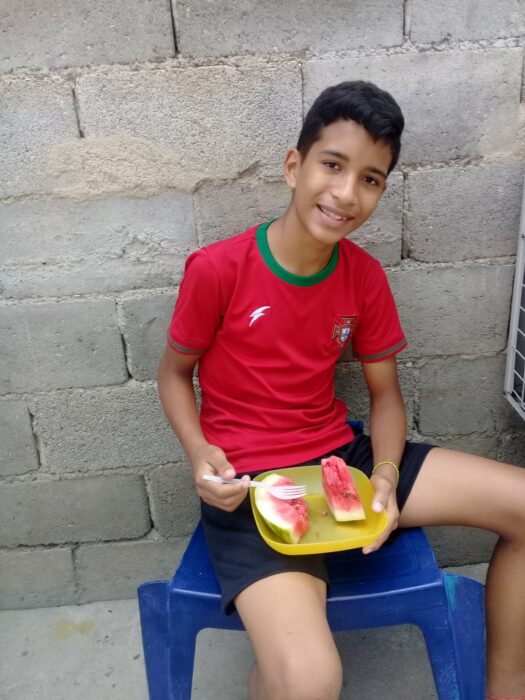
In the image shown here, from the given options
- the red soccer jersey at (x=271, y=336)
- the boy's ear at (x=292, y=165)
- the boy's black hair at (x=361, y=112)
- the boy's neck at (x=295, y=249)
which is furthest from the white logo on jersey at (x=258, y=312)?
the boy's black hair at (x=361, y=112)

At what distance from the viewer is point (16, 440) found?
232cm

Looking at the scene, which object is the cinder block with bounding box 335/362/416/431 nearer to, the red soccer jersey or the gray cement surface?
the red soccer jersey

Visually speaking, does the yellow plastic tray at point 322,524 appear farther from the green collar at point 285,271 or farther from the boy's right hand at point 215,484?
the green collar at point 285,271

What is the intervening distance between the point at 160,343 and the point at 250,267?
55 centimetres

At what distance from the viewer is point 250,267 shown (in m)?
1.85

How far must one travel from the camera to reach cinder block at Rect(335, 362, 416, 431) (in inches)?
91.8

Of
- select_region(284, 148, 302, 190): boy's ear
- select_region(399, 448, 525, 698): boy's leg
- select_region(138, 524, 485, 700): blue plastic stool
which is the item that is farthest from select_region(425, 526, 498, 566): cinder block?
select_region(284, 148, 302, 190): boy's ear

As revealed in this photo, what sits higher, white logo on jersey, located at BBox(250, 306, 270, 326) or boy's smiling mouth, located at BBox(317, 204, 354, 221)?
boy's smiling mouth, located at BBox(317, 204, 354, 221)

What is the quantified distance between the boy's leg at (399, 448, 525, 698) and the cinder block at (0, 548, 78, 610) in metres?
1.41

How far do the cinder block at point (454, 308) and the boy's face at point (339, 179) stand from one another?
0.54 m

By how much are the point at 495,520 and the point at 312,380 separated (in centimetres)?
66

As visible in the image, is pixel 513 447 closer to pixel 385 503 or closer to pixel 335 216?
pixel 385 503

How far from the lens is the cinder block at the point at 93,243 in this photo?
2088 millimetres

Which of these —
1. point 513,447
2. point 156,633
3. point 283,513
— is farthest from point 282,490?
point 513,447
